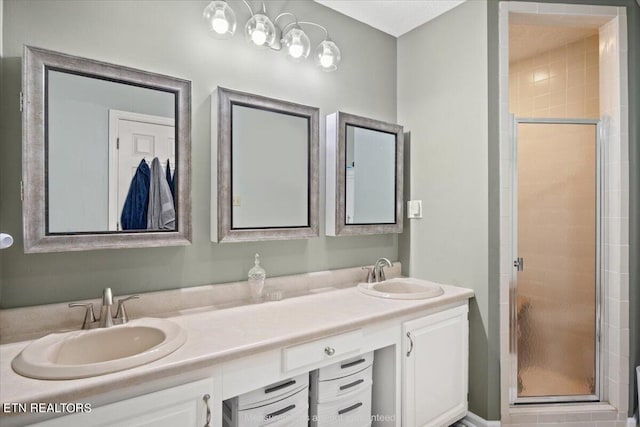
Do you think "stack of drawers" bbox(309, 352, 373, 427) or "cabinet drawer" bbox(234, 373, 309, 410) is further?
"stack of drawers" bbox(309, 352, 373, 427)

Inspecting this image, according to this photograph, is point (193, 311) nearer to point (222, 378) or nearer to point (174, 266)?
point (174, 266)

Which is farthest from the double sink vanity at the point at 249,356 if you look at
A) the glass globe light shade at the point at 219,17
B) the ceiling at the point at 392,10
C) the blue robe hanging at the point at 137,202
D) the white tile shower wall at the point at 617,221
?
the ceiling at the point at 392,10

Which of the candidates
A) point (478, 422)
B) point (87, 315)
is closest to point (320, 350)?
point (87, 315)

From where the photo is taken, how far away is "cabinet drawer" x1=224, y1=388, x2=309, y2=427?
1.30 meters

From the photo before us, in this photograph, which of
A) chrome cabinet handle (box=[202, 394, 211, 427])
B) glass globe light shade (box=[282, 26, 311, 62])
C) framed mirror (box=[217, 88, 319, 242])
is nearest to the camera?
chrome cabinet handle (box=[202, 394, 211, 427])

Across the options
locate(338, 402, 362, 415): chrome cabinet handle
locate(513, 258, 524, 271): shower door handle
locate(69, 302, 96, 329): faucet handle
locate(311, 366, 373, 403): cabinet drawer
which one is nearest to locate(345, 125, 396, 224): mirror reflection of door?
locate(513, 258, 524, 271): shower door handle

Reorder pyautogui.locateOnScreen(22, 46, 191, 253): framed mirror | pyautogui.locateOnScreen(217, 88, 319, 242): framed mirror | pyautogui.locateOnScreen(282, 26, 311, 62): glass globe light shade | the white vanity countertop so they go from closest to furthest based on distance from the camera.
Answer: the white vanity countertop < pyautogui.locateOnScreen(22, 46, 191, 253): framed mirror < pyautogui.locateOnScreen(217, 88, 319, 242): framed mirror < pyautogui.locateOnScreen(282, 26, 311, 62): glass globe light shade

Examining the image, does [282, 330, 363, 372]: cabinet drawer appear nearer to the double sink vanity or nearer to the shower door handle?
the double sink vanity

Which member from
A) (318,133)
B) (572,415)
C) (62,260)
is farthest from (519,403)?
(62,260)

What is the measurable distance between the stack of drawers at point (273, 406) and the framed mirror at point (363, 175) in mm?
912

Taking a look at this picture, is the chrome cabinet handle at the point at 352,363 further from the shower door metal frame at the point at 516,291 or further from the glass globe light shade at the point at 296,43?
the glass globe light shade at the point at 296,43

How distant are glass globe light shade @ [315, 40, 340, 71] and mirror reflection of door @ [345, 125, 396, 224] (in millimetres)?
370

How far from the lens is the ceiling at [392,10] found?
2137 millimetres

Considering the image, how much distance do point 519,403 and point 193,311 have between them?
1961 millimetres
